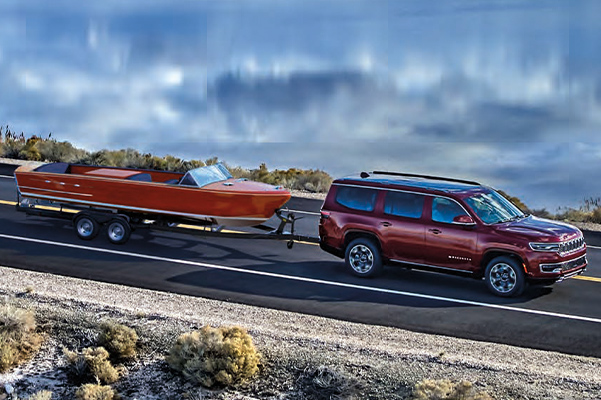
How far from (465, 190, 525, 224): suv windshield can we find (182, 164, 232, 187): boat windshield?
5556 mm

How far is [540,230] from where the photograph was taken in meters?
15.0

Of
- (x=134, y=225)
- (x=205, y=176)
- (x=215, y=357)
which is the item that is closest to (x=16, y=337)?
(x=215, y=357)

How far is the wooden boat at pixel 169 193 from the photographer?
17375mm

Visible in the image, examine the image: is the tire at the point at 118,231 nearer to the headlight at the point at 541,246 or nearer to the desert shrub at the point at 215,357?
the desert shrub at the point at 215,357

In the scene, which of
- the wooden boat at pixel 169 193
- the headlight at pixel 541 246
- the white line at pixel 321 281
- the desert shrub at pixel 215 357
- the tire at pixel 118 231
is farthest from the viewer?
the tire at pixel 118 231

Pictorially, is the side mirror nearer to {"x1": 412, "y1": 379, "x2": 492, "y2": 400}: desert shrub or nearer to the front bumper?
the front bumper

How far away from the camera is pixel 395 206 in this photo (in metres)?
15.8

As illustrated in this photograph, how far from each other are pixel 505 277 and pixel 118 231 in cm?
845

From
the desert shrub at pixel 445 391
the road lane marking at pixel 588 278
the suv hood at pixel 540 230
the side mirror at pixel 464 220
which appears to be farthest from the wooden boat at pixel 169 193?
the desert shrub at pixel 445 391

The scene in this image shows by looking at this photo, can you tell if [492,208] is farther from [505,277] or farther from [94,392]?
[94,392]

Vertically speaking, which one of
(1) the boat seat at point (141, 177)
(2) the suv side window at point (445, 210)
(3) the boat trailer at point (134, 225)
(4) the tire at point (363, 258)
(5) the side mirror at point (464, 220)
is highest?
(1) the boat seat at point (141, 177)

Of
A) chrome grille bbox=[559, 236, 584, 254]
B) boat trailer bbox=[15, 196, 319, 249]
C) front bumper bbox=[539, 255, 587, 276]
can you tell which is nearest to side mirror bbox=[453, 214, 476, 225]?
front bumper bbox=[539, 255, 587, 276]

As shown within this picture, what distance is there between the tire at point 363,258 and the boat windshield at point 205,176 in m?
3.52

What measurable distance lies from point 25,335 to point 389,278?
699 centimetres
